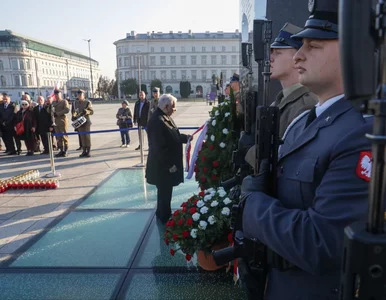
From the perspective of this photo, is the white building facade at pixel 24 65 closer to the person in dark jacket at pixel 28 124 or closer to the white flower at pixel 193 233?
the person in dark jacket at pixel 28 124

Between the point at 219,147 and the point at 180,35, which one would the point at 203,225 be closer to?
the point at 219,147

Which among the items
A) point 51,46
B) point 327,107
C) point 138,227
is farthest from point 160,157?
point 51,46

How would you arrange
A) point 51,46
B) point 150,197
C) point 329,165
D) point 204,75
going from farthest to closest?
point 51,46
point 204,75
point 150,197
point 329,165

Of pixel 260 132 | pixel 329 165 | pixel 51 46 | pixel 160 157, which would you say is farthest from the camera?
pixel 51 46

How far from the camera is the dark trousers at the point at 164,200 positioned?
484cm

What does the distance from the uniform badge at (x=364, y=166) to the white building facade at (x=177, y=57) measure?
107537 millimetres

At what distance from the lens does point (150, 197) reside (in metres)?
6.27

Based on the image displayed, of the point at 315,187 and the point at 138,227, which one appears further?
the point at 138,227

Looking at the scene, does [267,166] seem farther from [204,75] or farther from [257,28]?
[204,75]

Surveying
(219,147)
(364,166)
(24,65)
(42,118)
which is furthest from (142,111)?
(24,65)

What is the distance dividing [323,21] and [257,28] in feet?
2.79

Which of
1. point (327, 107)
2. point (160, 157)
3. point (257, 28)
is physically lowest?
→ point (160, 157)

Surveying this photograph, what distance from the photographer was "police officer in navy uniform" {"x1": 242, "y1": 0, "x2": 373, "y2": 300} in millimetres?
1181

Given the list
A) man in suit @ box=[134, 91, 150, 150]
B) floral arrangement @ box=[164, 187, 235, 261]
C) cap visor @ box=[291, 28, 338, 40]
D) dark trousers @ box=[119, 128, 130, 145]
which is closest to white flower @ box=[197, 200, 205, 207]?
floral arrangement @ box=[164, 187, 235, 261]
